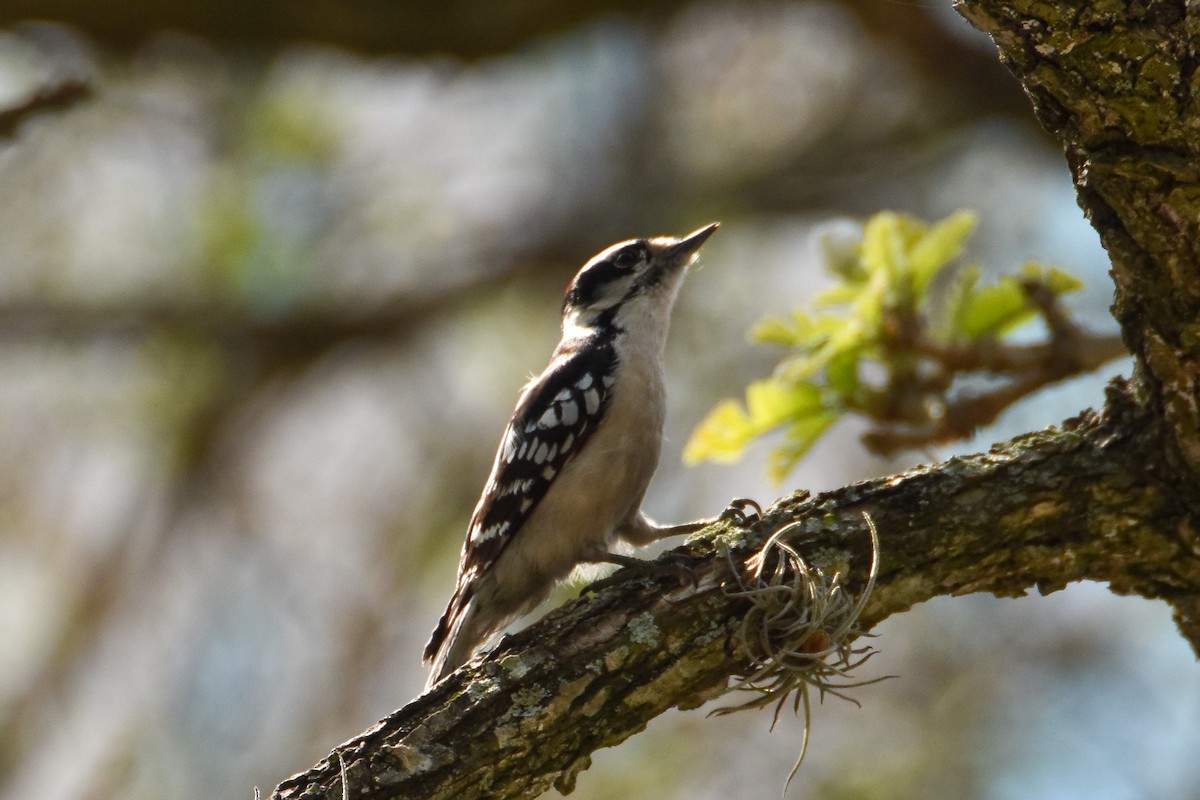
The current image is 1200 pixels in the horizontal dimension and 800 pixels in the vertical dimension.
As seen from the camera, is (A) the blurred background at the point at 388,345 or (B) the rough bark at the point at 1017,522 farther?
(A) the blurred background at the point at 388,345

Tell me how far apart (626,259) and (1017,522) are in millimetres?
2823

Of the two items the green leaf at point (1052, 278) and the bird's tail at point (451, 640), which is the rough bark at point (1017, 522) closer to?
the green leaf at point (1052, 278)

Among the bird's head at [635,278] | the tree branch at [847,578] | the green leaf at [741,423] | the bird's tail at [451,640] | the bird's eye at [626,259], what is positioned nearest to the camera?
the tree branch at [847,578]

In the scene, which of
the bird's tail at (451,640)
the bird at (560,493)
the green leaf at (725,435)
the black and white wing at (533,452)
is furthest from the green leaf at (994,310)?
the bird's tail at (451,640)

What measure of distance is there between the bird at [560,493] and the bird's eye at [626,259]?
65cm

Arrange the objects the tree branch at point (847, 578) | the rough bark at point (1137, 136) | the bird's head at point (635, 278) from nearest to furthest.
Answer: the rough bark at point (1137, 136) < the tree branch at point (847, 578) < the bird's head at point (635, 278)

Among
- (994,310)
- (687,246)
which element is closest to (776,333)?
(994,310)

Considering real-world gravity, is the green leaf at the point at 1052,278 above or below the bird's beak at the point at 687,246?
below

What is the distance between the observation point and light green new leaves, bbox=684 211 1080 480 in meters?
4.35

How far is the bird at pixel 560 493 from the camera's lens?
4680mm

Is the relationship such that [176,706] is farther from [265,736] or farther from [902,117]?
[902,117]

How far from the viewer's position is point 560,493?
473 centimetres

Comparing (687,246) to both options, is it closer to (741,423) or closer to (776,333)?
(776,333)

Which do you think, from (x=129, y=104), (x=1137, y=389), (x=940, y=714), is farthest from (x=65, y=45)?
(x=940, y=714)
